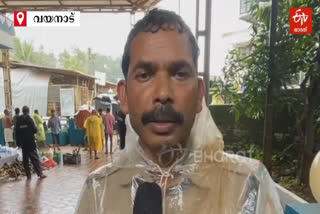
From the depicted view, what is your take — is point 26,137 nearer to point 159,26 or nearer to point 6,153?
point 6,153

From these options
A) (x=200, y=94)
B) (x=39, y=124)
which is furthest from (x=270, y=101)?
(x=39, y=124)

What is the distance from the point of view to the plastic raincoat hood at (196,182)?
76 cm

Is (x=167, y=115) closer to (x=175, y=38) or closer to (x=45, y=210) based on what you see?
(x=175, y=38)

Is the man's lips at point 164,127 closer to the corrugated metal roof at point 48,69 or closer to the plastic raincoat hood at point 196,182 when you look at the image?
the plastic raincoat hood at point 196,182

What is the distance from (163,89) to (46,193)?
4.95 metres

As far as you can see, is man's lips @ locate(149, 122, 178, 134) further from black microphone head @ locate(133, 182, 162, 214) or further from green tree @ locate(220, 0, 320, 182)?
green tree @ locate(220, 0, 320, 182)

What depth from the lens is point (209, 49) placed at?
2826 millimetres

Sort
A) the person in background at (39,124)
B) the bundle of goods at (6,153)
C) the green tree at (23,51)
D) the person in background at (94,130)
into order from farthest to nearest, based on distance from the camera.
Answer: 1. the green tree at (23,51)
2. the person in background at (39,124)
3. the person in background at (94,130)
4. the bundle of goods at (6,153)

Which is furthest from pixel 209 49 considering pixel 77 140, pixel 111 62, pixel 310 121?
pixel 111 62

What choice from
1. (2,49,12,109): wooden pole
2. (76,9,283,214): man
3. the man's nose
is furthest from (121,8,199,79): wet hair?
(2,49,12,109): wooden pole

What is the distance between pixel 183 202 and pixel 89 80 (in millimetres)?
16061

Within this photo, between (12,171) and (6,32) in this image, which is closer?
(12,171)

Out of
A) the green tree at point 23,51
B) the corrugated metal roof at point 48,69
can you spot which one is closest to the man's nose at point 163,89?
the corrugated metal roof at point 48,69

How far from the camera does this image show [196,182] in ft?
2.58
